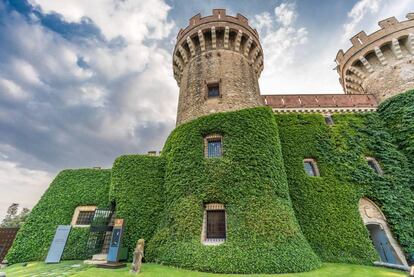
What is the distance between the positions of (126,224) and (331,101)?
54.4 ft

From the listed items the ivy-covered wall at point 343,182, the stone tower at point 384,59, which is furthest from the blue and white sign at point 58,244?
the stone tower at point 384,59

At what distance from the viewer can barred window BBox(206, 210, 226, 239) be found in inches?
364

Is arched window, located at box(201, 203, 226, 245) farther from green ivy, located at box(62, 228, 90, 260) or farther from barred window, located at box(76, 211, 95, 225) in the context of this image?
barred window, located at box(76, 211, 95, 225)

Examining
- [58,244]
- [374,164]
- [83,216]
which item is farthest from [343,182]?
[58,244]

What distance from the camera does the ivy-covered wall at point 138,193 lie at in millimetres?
10547

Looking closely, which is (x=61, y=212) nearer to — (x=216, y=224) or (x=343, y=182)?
(x=216, y=224)

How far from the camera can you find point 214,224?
9469 millimetres

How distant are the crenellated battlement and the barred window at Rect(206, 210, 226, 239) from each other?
36.8ft

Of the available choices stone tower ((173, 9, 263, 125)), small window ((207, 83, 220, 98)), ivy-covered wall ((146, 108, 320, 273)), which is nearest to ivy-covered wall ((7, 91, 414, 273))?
ivy-covered wall ((146, 108, 320, 273))

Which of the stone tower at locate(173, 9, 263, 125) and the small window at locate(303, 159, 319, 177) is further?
the stone tower at locate(173, 9, 263, 125)

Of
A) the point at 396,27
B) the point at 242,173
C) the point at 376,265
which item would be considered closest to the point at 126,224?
the point at 242,173

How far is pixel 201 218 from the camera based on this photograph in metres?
9.34

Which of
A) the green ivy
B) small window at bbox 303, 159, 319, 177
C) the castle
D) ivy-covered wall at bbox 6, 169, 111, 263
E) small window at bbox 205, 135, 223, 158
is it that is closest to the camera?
the castle

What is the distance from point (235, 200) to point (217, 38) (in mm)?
12245
